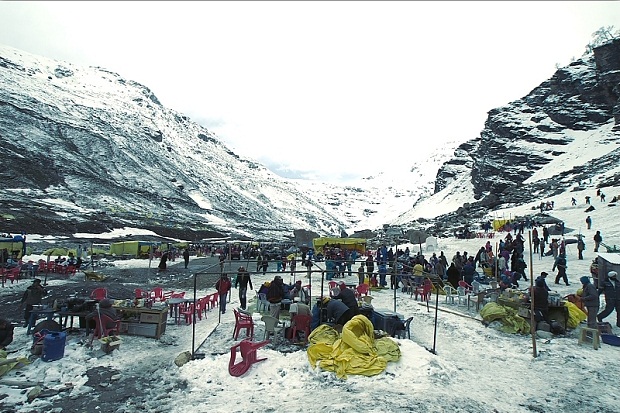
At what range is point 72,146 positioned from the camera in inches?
4193

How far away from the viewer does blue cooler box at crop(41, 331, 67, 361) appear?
8.02 metres

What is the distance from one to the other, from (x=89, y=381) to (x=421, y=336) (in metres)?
7.70

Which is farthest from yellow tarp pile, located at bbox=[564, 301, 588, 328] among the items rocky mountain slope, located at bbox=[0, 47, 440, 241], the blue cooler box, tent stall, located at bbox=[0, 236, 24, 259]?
rocky mountain slope, located at bbox=[0, 47, 440, 241]

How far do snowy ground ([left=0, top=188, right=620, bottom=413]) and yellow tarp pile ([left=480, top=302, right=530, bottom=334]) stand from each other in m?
0.30

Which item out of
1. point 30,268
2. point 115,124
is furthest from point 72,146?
point 30,268

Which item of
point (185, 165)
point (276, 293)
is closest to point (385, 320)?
point (276, 293)

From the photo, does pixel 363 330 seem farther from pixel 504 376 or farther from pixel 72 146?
pixel 72 146

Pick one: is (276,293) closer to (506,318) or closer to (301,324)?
(301,324)

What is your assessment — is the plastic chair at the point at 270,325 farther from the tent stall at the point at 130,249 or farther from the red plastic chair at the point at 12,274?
the tent stall at the point at 130,249

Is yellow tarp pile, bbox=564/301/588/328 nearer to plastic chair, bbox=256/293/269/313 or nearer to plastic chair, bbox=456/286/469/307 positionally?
plastic chair, bbox=456/286/469/307

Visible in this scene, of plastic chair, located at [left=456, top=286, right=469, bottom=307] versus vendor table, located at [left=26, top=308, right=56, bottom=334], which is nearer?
vendor table, located at [left=26, top=308, right=56, bottom=334]

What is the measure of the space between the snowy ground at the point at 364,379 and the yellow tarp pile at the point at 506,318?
30 cm

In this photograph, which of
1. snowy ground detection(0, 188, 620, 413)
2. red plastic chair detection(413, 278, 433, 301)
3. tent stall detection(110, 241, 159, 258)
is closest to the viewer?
snowy ground detection(0, 188, 620, 413)

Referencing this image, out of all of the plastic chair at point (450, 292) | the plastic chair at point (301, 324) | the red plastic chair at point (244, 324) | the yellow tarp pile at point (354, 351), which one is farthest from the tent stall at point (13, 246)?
the plastic chair at point (450, 292)
